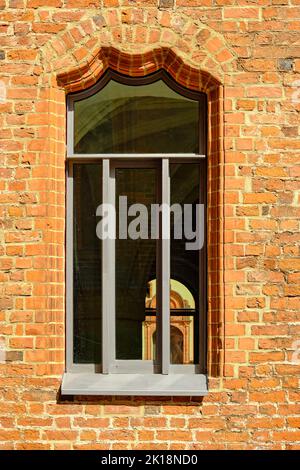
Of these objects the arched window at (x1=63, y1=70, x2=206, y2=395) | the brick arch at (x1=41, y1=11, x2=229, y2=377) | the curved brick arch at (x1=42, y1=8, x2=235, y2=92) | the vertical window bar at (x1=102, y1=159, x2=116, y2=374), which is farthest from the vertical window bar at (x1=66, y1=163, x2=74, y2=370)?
the curved brick arch at (x1=42, y1=8, x2=235, y2=92)

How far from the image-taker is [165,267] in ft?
16.6

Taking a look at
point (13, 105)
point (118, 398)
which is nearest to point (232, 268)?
point (118, 398)

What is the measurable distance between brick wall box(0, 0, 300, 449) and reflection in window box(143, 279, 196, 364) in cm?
21

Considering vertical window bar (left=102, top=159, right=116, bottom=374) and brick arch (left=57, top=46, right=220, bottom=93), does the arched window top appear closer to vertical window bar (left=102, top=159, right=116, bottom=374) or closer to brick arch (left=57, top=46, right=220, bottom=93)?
brick arch (left=57, top=46, right=220, bottom=93)

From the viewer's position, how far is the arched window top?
5145mm

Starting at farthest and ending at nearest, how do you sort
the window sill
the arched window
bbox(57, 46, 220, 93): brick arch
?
the arched window < bbox(57, 46, 220, 93): brick arch < the window sill

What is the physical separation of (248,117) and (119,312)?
1694mm

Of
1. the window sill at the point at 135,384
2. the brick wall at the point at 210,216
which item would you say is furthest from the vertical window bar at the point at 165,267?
the brick wall at the point at 210,216

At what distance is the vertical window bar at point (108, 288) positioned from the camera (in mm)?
5066

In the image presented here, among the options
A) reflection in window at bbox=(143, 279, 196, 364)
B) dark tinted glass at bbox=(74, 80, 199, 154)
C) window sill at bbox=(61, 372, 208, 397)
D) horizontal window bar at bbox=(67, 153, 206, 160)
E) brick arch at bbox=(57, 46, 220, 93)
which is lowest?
window sill at bbox=(61, 372, 208, 397)

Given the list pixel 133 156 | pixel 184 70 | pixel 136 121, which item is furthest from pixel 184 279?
pixel 184 70

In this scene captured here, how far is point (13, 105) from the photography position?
5012mm

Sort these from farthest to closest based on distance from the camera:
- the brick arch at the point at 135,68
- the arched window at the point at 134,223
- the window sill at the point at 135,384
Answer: the arched window at the point at 134,223, the brick arch at the point at 135,68, the window sill at the point at 135,384

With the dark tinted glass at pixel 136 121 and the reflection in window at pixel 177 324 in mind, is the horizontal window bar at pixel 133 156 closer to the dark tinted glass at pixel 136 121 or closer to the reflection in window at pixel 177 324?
the dark tinted glass at pixel 136 121
